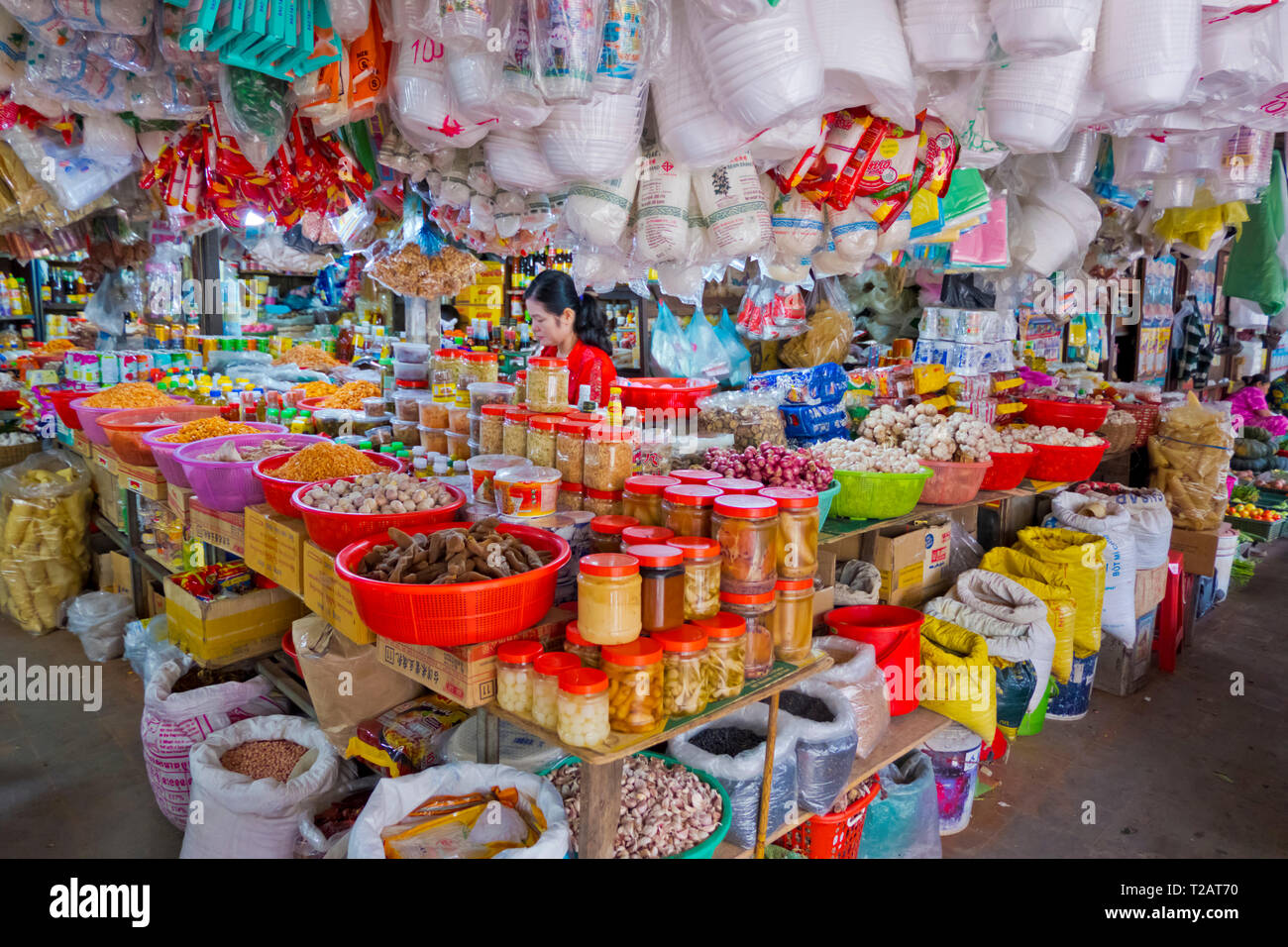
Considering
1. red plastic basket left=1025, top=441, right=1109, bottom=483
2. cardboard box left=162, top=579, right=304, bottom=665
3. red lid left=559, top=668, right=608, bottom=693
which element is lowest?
cardboard box left=162, top=579, right=304, bottom=665

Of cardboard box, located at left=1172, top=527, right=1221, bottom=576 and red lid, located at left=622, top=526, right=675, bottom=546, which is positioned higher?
red lid, located at left=622, top=526, right=675, bottom=546

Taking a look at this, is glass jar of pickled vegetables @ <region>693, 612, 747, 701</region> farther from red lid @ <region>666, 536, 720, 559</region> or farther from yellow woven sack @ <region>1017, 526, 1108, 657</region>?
yellow woven sack @ <region>1017, 526, 1108, 657</region>

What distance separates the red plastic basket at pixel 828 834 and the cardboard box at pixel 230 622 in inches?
73.6

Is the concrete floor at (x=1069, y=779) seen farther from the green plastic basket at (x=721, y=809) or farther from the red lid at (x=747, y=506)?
the red lid at (x=747, y=506)

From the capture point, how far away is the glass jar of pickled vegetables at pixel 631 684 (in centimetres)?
135

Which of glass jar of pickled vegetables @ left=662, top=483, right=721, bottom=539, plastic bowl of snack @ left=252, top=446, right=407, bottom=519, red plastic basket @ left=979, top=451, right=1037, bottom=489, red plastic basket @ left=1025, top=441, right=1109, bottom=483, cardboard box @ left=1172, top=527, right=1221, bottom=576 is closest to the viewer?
glass jar of pickled vegetables @ left=662, top=483, right=721, bottom=539

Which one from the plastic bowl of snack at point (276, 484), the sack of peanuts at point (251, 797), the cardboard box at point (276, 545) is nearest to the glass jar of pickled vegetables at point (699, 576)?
the cardboard box at point (276, 545)

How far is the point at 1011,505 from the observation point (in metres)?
3.82

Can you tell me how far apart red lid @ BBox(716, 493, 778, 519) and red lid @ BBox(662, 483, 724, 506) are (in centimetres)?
4

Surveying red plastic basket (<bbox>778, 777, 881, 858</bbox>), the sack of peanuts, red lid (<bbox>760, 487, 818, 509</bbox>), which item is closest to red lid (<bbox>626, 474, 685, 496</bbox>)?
red lid (<bbox>760, 487, 818, 509</bbox>)

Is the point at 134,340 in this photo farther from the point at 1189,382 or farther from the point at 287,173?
the point at 1189,382

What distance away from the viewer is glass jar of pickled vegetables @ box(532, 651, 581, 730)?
1351mm

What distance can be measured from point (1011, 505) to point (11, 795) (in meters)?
4.29
